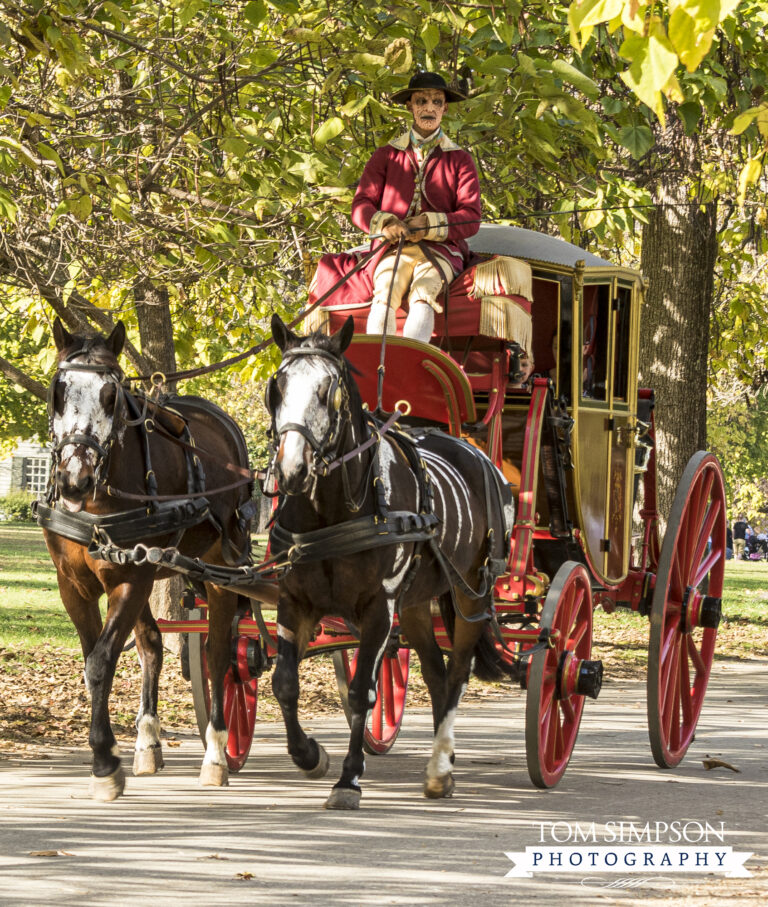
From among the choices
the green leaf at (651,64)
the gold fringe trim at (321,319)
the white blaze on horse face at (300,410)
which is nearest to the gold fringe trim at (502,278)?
the gold fringe trim at (321,319)

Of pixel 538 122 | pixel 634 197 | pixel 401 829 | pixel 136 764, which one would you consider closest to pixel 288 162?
pixel 538 122

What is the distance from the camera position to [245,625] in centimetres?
827

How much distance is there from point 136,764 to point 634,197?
6.27m

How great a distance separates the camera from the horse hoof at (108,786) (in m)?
7.02

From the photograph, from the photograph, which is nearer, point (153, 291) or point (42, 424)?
point (153, 291)

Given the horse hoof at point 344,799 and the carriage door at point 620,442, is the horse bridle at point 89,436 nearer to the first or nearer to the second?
the horse hoof at point 344,799

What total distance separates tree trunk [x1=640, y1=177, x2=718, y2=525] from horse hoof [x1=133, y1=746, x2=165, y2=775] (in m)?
8.54

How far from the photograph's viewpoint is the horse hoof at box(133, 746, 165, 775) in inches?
310

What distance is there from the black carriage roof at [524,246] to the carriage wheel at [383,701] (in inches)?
102

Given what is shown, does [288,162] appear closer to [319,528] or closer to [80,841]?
[319,528]

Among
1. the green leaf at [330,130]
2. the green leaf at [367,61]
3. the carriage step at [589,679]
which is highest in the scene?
the green leaf at [367,61]

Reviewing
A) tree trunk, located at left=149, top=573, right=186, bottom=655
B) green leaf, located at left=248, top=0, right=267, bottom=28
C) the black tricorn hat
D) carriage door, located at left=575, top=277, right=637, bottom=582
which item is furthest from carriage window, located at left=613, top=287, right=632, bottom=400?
tree trunk, located at left=149, top=573, right=186, bottom=655

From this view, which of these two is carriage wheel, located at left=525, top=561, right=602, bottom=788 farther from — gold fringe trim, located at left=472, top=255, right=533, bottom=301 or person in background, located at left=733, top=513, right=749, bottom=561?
person in background, located at left=733, top=513, right=749, bottom=561

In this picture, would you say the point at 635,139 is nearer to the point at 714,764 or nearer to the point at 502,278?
the point at 502,278
